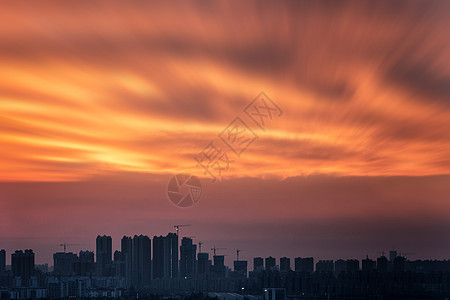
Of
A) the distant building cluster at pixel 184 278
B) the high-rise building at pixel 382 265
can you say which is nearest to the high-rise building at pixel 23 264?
the distant building cluster at pixel 184 278

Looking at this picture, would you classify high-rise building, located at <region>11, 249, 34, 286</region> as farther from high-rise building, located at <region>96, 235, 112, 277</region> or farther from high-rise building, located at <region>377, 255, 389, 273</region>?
high-rise building, located at <region>377, 255, 389, 273</region>

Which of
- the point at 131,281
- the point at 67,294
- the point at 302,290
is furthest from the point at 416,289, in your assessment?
the point at 131,281

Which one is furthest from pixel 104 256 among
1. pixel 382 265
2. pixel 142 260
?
pixel 382 265

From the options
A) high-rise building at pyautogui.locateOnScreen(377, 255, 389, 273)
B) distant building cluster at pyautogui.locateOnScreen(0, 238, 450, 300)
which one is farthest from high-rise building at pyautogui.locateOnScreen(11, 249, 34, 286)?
high-rise building at pyautogui.locateOnScreen(377, 255, 389, 273)

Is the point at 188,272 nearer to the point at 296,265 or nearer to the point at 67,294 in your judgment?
the point at 296,265

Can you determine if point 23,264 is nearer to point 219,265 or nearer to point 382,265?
point 219,265
